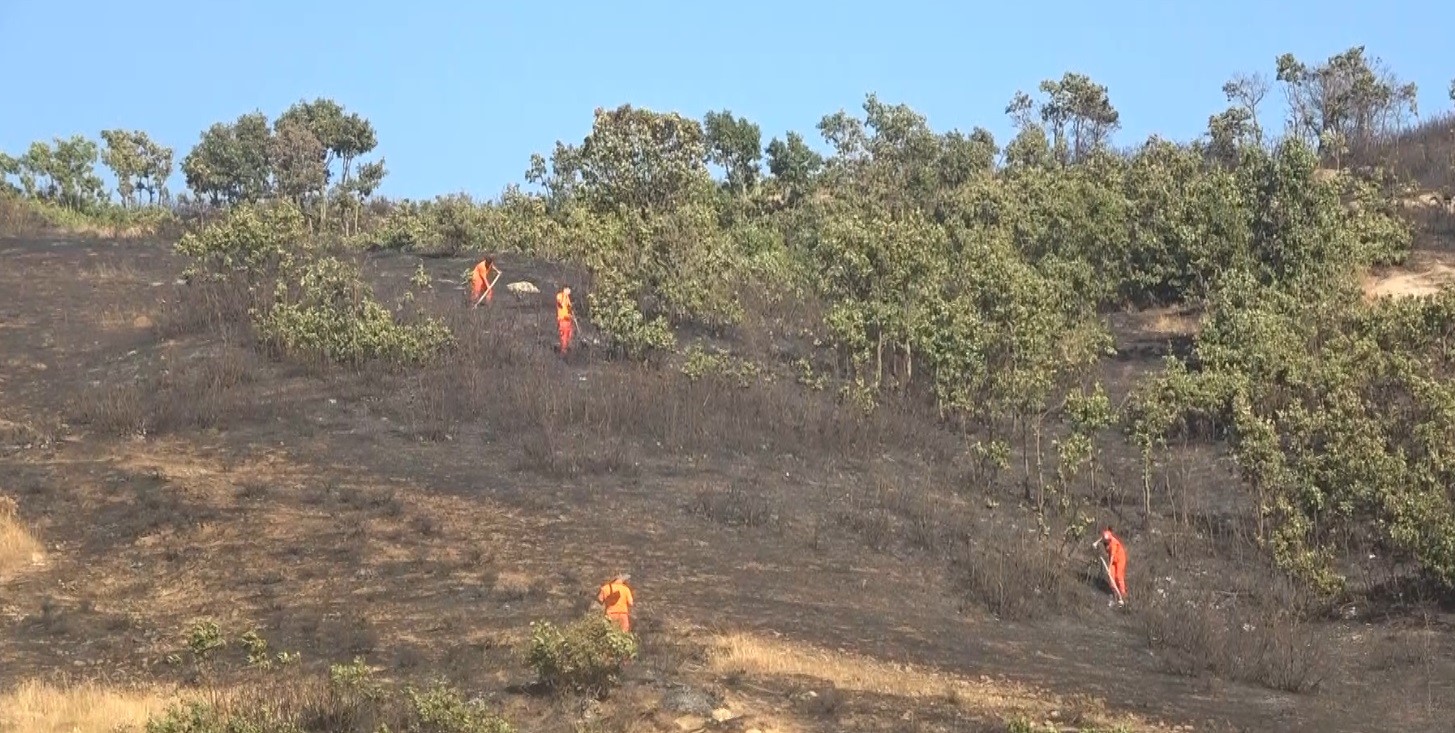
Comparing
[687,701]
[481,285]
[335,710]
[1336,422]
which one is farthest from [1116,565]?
[481,285]

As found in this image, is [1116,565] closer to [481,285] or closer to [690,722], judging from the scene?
[690,722]

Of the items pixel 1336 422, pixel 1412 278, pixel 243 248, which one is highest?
pixel 243 248

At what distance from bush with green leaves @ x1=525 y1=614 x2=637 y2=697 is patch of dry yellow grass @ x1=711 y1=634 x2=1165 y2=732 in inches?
52.7

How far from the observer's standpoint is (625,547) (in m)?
19.9

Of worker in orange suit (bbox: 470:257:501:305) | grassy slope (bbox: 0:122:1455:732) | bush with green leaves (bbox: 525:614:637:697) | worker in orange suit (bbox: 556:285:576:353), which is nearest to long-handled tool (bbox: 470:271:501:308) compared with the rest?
worker in orange suit (bbox: 470:257:501:305)

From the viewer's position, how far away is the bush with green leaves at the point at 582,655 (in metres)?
14.2

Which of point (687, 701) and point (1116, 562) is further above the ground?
point (1116, 562)

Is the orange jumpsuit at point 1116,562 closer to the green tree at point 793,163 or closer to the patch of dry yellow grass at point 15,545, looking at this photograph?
the patch of dry yellow grass at point 15,545

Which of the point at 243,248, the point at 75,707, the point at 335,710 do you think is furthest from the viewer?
the point at 243,248


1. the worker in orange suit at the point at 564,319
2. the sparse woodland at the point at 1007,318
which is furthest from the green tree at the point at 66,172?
the worker in orange suit at the point at 564,319

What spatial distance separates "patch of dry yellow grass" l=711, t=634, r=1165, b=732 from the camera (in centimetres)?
1486

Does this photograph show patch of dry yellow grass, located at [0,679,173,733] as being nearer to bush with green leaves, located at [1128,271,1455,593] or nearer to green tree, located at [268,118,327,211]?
bush with green leaves, located at [1128,271,1455,593]

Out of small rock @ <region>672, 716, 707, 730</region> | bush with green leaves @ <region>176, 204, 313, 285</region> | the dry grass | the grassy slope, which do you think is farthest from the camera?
the dry grass

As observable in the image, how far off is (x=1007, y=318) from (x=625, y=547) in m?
9.81
